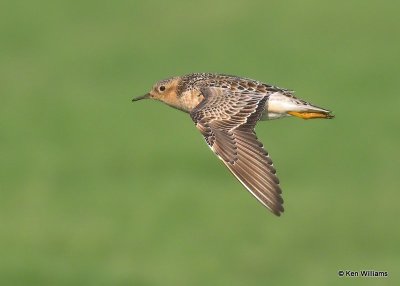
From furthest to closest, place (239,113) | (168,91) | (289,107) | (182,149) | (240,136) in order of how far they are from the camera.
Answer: (182,149) < (168,91) < (289,107) < (239,113) < (240,136)

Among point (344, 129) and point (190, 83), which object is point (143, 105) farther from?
point (190, 83)

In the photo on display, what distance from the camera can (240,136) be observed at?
42.9 ft

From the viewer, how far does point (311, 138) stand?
105 ft

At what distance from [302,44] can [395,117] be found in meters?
7.62

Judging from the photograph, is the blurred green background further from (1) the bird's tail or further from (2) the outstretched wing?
(2) the outstretched wing

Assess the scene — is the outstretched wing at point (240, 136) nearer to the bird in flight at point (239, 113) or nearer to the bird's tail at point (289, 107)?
the bird in flight at point (239, 113)

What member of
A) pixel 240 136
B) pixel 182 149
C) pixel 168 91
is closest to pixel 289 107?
pixel 240 136

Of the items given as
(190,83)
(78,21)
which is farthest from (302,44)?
(190,83)

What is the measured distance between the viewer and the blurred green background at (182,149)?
2586 cm

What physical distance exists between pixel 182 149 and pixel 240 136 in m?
18.2

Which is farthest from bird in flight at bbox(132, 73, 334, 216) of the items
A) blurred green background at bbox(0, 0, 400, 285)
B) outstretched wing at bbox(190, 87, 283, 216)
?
blurred green background at bbox(0, 0, 400, 285)

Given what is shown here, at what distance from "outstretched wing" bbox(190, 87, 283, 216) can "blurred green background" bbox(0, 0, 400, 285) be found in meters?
11.1

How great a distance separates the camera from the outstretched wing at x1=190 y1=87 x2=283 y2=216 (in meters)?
12.3

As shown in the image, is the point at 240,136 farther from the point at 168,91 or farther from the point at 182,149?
the point at 182,149
